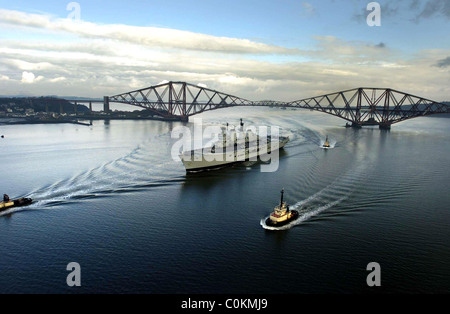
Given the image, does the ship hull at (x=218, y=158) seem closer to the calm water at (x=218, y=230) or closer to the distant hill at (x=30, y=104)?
the calm water at (x=218, y=230)

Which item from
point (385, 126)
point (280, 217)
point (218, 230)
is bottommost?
point (218, 230)

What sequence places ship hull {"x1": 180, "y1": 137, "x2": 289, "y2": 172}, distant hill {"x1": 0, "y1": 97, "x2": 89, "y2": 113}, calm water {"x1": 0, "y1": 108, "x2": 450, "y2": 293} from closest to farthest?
calm water {"x1": 0, "y1": 108, "x2": 450, "y2": 293} → ship hull {"x1": 180, "y1": 137, "x2": 289, "y2": 172} → distant hill {"x1": 0, "y1": 97, "x2": 89, "y2": 113}

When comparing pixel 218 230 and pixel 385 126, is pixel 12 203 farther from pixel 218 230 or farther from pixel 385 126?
pixel 385 126

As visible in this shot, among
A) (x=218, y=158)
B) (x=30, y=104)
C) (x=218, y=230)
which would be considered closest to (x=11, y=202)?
(x=218, y=230)

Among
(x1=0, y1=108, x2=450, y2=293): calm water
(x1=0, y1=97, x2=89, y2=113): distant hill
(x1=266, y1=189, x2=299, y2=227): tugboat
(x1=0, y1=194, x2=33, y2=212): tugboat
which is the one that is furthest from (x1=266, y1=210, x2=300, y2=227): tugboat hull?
(x1=0, y1=97, x2=89, y2=113): distant hill

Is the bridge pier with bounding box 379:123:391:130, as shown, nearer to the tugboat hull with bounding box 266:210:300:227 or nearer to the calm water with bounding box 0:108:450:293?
the calm water with bounding box 0:108:450:293
